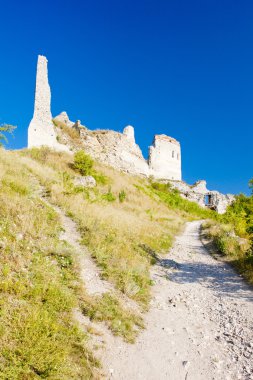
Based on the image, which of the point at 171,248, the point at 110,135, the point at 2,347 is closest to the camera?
the point at 2,347

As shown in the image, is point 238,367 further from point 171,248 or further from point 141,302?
point 171,248

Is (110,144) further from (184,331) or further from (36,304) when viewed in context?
(36,304)

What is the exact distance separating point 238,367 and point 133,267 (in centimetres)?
460

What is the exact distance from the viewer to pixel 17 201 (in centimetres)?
905

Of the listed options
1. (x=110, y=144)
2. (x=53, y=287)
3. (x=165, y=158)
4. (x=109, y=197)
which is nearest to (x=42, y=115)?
(x=110, y=144)

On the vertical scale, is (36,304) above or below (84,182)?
below

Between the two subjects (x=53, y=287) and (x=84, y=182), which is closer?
(x=53, y=287)

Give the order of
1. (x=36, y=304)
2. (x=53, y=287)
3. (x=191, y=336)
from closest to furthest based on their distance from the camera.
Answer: (x=36, y=304), (x=53, y=287), (x=191, y=336)

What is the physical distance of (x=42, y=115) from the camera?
31.2 m

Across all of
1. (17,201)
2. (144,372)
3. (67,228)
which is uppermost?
(17,201)

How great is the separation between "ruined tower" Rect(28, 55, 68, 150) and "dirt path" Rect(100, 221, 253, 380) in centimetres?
2514

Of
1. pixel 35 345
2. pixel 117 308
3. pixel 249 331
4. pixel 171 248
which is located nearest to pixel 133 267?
pixel 117 308

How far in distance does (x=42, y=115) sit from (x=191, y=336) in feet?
99.4

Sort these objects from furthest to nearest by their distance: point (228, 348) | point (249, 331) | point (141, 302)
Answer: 1. point (141, 302)
2. point (249, 331)
3. point (228, 348)
